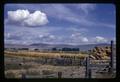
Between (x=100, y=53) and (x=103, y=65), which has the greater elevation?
(x=100, y=53)

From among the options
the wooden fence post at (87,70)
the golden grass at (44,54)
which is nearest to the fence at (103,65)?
the wooden fence post at (87,70)

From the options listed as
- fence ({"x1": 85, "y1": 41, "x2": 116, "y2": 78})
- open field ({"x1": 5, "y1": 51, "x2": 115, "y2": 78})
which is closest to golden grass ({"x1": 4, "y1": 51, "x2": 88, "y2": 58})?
open field ({"x1": 5, "y1": 51, "x2": 115, "y2": 78})

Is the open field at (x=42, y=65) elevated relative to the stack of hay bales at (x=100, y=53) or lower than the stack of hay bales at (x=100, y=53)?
lower

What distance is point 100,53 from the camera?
8.20ft

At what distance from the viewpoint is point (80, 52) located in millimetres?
2475

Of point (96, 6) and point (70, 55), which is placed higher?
point (96, 6)

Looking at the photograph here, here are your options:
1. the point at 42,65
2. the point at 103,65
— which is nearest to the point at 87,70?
the point at 103,65

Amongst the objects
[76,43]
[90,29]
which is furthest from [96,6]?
[76,43]

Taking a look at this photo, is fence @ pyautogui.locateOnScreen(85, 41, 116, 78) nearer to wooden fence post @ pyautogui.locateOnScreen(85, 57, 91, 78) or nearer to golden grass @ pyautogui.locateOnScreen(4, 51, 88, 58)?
wooden fence post @ pyautogui.locateOnScreen(85, 57, 91, 78)

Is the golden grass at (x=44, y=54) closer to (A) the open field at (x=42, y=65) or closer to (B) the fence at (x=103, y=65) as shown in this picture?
(A) the open field at (x=42, y=65)

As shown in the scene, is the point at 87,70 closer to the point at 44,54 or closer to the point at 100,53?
the point at 100,53

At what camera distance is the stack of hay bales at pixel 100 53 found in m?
2.48

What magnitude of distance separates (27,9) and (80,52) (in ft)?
1.97
